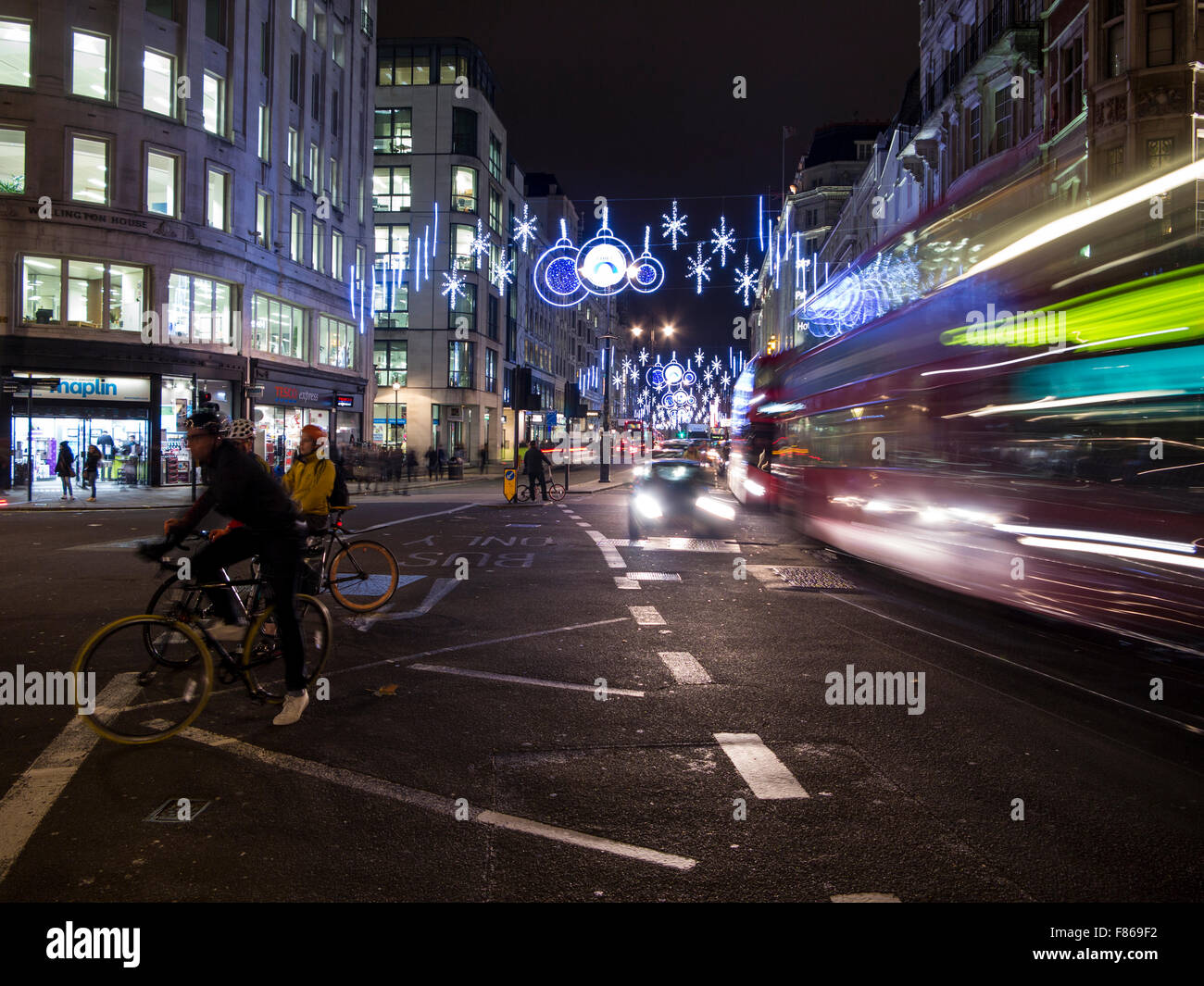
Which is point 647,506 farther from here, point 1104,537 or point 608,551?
point 1104,537

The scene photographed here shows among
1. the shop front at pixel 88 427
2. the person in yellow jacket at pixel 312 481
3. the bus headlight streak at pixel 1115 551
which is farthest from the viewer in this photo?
the shop front at pixel 88 427

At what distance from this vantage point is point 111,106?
1148 inches

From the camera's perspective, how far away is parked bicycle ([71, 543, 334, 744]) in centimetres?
528

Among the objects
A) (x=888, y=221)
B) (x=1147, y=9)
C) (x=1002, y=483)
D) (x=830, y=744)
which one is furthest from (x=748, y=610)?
(x=888, y=221)

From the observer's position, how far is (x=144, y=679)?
566cm

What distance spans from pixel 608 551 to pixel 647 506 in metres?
4.70

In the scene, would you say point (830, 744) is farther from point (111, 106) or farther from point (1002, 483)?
point (111, 106)

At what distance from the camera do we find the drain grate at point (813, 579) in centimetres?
1165

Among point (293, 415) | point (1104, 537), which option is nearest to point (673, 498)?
point (1104, 537)

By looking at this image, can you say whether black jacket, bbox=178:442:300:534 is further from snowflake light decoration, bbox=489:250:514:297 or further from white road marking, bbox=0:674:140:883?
snowflake light decoration, bbox=489:250:514:297

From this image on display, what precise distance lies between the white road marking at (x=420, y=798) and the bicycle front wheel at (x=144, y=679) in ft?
0.65

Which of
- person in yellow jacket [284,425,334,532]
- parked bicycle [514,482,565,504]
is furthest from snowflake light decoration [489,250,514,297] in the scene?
person in yellow jacket [284,425,334,532]

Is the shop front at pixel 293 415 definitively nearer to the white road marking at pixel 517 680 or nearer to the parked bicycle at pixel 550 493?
the parked bicycle at pixel 550 493

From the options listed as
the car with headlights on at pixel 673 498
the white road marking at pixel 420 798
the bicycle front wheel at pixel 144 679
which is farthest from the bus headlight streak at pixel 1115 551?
the car with headlights on at pixel 673 498
